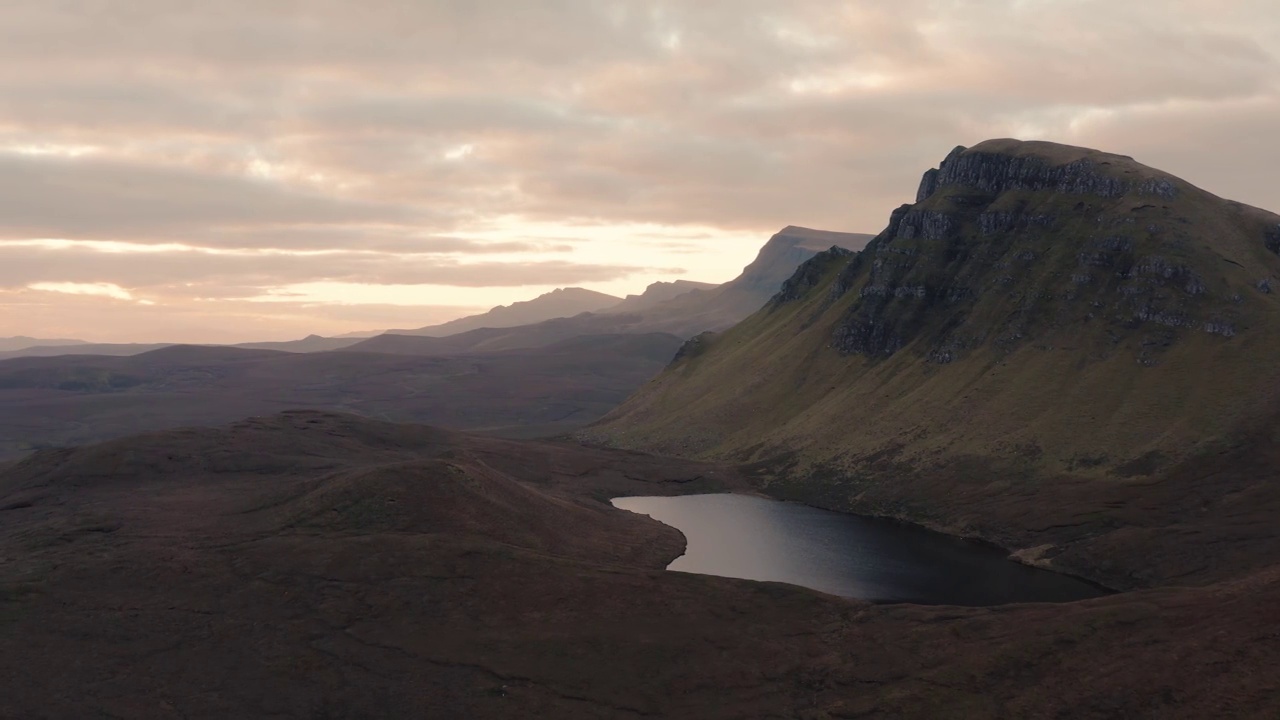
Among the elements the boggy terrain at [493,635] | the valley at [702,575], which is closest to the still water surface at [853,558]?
the valley at [702,575]

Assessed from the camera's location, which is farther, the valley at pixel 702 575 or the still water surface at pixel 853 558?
the still water surface at pixel 853 558

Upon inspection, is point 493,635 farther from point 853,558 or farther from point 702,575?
point 853,558

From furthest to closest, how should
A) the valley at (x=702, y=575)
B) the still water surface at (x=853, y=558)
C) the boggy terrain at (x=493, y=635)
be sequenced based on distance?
the still water surface at (x=853, y=558), the valley at (x=702, y=575), the boggy terrain at (x=493, y=635)

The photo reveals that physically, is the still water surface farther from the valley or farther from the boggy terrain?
the boggy terrain

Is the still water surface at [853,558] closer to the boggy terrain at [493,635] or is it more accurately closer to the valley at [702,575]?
the valley at [702,575]

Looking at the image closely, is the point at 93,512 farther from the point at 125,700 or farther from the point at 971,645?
the point at 971,645

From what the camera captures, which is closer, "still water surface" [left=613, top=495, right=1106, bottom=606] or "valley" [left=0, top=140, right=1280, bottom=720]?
"valley" [left=0, top=140, right=1280, bottom=720]

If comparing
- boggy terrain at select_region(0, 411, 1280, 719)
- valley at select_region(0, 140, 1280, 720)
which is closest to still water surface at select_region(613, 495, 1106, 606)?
valley at select_region(0, 140, 1280, 720)
